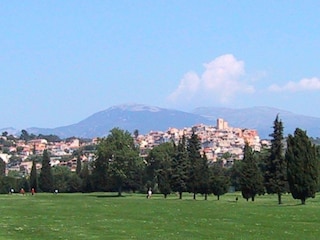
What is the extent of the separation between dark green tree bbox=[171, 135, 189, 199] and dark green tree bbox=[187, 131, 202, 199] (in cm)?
80

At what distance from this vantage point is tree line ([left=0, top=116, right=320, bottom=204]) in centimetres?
5419

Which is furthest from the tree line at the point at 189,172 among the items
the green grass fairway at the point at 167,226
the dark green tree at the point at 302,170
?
the green grass fairway at the point at 167,226

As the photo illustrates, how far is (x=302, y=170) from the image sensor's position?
53.8 meters

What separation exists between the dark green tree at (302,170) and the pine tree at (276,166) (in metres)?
10.4

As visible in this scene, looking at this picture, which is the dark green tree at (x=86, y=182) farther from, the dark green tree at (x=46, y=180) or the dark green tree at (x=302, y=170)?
the dark green tree at (x=302, y=170)

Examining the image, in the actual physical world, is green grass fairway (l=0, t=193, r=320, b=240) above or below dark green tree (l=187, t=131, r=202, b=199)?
below

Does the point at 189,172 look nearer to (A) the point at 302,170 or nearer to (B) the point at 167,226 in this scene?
(A) the point at 302,170

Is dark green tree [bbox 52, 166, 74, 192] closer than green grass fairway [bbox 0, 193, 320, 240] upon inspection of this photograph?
No

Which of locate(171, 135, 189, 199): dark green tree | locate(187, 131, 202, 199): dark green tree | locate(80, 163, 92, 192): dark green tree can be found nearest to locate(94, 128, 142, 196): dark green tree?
locate(80, 163, 92, 192): dark green tree

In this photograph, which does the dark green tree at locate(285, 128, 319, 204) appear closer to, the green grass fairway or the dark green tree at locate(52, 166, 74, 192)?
the green grass fairway

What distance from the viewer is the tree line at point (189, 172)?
5419 centimetres

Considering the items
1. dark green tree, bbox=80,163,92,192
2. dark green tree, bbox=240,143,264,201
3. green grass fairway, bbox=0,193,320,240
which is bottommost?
green grass fairway, bbox=0,193,320,240

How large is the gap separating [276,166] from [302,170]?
1179 cm

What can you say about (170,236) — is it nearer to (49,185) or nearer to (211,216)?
(211,216)
